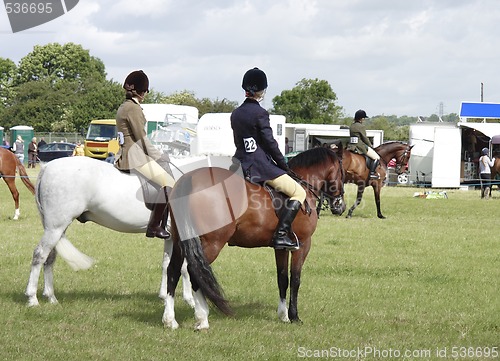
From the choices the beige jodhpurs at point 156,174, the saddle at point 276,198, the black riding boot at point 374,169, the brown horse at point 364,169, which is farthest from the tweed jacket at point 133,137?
the black riding boot at point 374,169

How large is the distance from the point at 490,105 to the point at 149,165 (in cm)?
3494

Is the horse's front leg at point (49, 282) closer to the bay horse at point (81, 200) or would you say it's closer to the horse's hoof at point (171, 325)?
the bay horse at point (81, 200)

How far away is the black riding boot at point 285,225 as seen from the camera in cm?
773

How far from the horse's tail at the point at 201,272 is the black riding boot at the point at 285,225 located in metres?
0.85

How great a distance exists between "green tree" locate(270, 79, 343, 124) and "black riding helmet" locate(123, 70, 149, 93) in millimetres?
64817

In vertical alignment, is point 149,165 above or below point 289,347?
above

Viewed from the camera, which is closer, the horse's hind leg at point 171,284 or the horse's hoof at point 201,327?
the horse's hoof at point 201,327

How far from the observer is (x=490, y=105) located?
40188mm

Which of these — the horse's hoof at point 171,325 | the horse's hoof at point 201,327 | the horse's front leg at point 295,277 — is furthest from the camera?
the horse's front leg at point 295,277

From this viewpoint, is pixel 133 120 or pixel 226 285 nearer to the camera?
pixel 133 120

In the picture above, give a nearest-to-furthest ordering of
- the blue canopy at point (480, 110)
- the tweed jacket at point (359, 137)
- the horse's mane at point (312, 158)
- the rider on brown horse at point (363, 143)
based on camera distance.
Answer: the horse's mane at point (312, 158) → the tweed jacket at point (359, 137) → the rider on brown horse at point (363, 143) → the blue canopy at point (480, 110)

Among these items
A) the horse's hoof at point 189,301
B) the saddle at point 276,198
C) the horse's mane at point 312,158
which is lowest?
the horse's hoof at point 189,301

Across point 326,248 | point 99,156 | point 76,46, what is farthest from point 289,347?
point 76,46

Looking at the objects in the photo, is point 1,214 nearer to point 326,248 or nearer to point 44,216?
point 326,248
